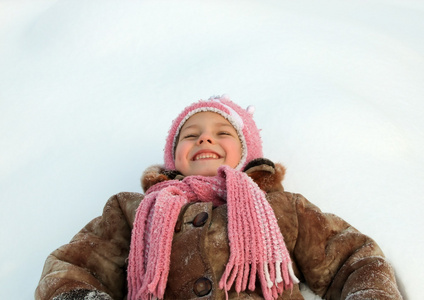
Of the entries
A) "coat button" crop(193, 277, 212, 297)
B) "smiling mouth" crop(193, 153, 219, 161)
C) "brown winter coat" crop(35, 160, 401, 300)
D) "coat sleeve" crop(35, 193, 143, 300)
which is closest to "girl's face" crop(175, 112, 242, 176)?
"smiling mouth" crop(193, 153, 219, 161)

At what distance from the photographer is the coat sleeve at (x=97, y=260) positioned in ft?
5.01

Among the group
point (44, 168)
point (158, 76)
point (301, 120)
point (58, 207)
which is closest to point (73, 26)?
point (158, 76)

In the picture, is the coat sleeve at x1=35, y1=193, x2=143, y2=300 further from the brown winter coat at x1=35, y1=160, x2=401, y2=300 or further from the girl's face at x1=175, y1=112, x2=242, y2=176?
the girl's face at x1=175, y1=112, x2=242, y2=176

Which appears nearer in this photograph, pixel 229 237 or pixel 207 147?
pixel 229 237

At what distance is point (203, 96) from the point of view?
2.92 metres

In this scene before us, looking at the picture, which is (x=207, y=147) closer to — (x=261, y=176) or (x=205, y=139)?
(x=205, y=139)

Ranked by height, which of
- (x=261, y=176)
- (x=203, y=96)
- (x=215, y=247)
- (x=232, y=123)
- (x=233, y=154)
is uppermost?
(x=203, y=96)

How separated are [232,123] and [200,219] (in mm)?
651

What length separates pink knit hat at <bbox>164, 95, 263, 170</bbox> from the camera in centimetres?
209

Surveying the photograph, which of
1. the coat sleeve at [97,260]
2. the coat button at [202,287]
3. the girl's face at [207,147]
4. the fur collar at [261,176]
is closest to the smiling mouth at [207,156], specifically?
the girl's face at [207,147]

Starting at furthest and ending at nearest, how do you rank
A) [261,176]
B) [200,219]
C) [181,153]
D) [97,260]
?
[181,153]
[261,176]
[97,260]
[200,219]

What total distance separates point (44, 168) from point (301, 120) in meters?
1.48

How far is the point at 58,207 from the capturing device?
2.30 metres

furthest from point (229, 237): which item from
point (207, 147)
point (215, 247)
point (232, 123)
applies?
point (232, 123)
